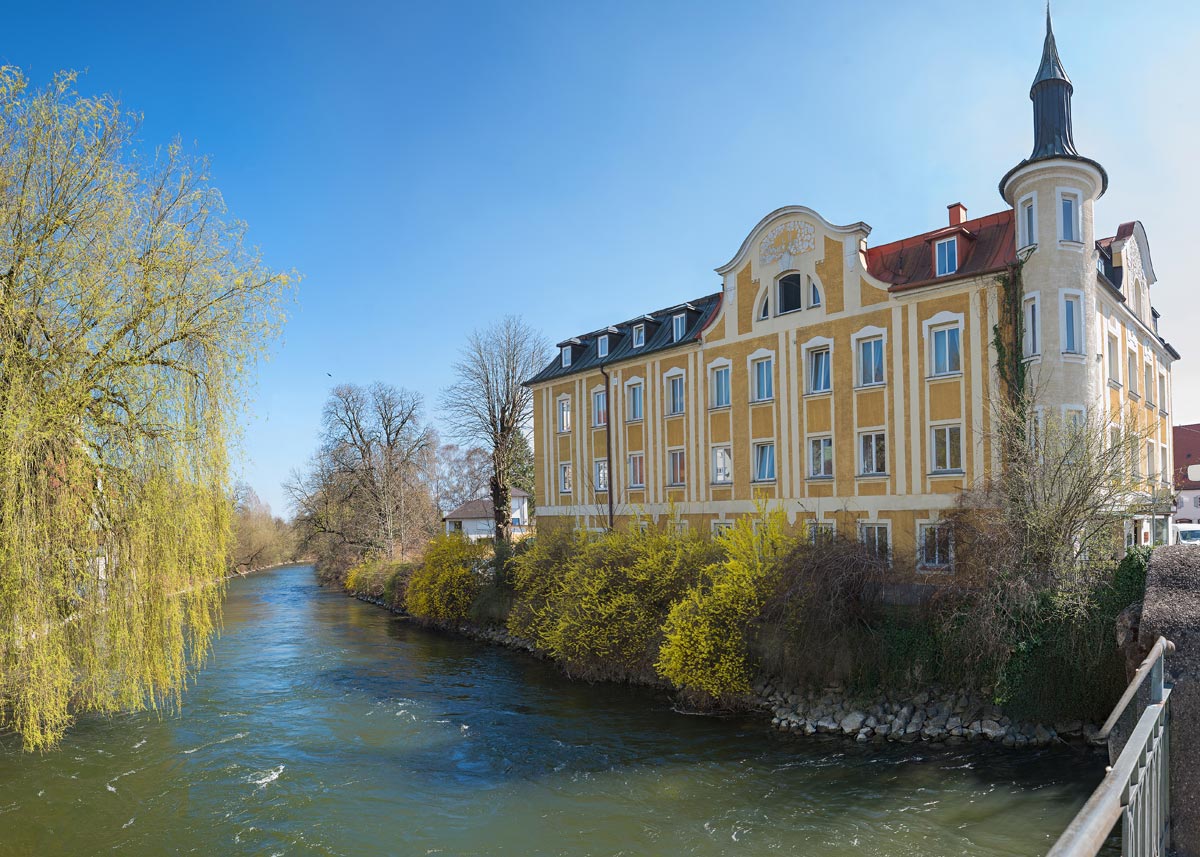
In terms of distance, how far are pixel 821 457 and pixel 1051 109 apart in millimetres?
11237

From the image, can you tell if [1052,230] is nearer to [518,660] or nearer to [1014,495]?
[1014,495]

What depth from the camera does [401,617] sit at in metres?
35.1

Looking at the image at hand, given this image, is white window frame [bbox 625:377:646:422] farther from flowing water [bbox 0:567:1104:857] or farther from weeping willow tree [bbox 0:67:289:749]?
weeping willow tree [bbox 0:67:289:749]

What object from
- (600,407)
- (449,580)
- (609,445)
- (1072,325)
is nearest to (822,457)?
(1072,325)

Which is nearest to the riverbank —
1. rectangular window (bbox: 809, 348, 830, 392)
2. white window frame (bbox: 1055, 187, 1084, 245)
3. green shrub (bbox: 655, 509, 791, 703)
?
green shrub (bbox: 655, 509, 791, 703)

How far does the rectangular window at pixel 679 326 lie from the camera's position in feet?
93.2

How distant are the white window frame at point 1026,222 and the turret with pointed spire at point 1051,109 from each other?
0.80 metres

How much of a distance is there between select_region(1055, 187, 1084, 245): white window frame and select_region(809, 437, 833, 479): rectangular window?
8.01m

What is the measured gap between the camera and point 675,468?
92.6ft

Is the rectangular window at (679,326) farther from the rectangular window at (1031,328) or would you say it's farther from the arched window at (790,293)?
the rectangular window at (1031,328)

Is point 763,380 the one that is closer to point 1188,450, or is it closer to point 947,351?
point 947,351

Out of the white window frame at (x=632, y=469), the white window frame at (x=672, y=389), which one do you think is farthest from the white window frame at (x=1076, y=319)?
the white window frame at (x=632, y=469)

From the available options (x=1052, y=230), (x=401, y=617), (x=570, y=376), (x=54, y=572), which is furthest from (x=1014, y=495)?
(x=401, y=617)

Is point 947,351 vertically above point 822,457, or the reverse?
point 947,351
